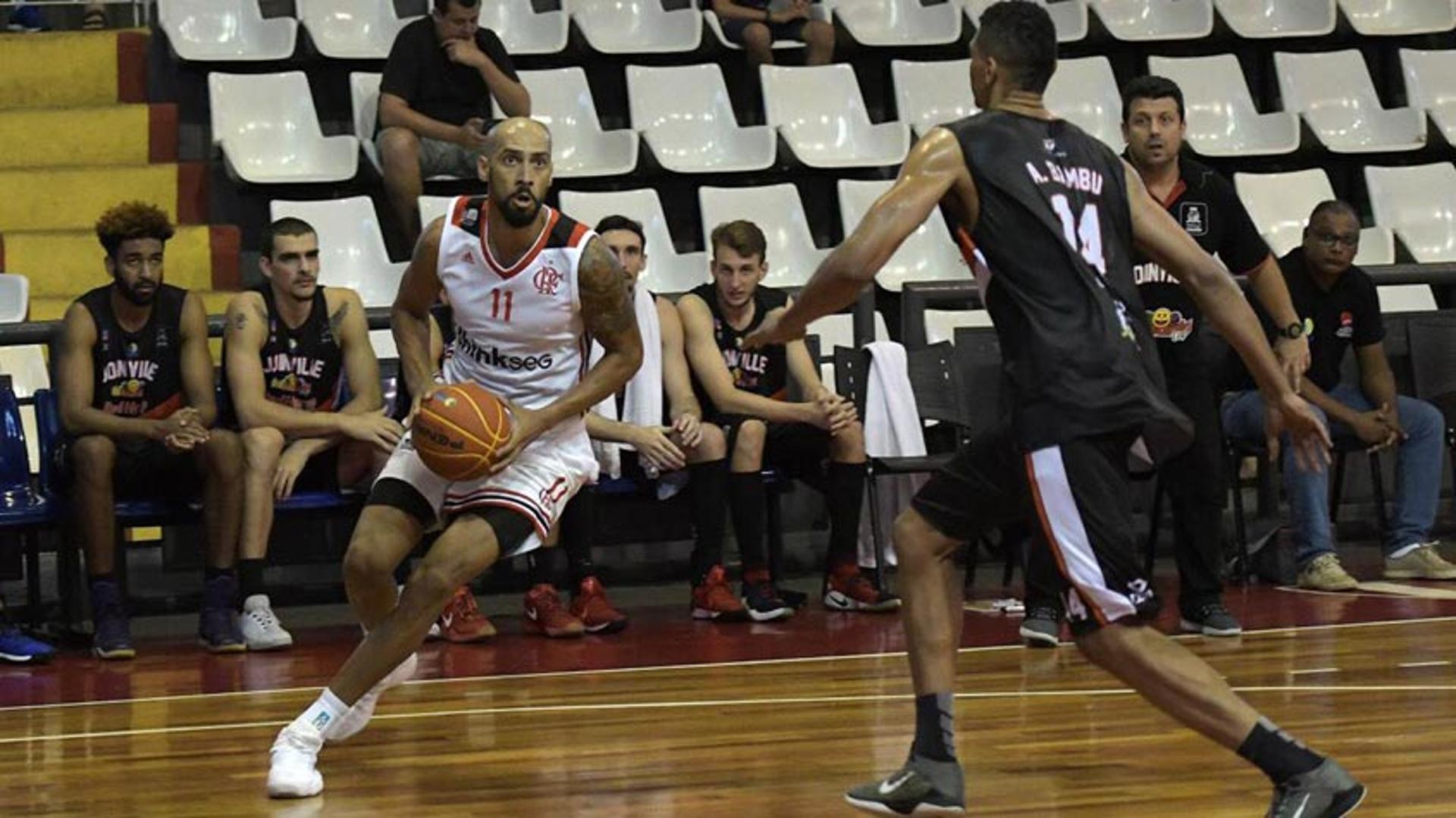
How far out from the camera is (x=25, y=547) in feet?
26.5

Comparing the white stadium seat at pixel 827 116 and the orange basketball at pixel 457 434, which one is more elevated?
the white stadium seat at pixel 827 116

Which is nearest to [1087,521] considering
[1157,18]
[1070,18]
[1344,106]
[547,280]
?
[547,280]

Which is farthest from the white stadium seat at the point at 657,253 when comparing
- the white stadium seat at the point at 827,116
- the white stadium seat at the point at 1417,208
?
the white stadium seat at the point at 1417,208

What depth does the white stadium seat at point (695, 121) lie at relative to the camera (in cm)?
1035

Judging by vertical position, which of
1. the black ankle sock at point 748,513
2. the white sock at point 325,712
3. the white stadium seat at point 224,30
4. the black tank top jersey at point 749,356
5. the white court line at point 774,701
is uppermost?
the white stadium seat at point 224,30

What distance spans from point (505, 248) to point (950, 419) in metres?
3.38

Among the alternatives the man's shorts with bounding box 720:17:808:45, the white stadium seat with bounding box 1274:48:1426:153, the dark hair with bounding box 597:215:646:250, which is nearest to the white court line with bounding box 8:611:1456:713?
the dark hair with bounding box 597:215:646:250

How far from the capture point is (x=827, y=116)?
1060 cm

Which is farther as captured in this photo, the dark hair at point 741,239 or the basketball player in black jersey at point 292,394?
the dark hair at point 741,239

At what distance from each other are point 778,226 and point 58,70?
11.0ft

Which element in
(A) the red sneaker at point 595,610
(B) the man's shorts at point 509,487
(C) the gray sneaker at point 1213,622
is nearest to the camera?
(B) the man's shorts at point 509,487

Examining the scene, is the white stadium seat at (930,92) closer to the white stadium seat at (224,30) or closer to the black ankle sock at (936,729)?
the white stadium seat at (224,30)

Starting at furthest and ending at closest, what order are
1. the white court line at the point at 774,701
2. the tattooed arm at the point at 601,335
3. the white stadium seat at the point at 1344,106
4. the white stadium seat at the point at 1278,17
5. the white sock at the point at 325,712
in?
1. the white stadium seat at the point at 1278,17
2. the white stadium seat at the point at 1344,106
3. the white court line at the point at 774,701
4. the tattooed arm at the point at 601,335
5. the white sock at the point at 325,712

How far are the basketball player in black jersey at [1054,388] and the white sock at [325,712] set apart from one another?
1.25m
